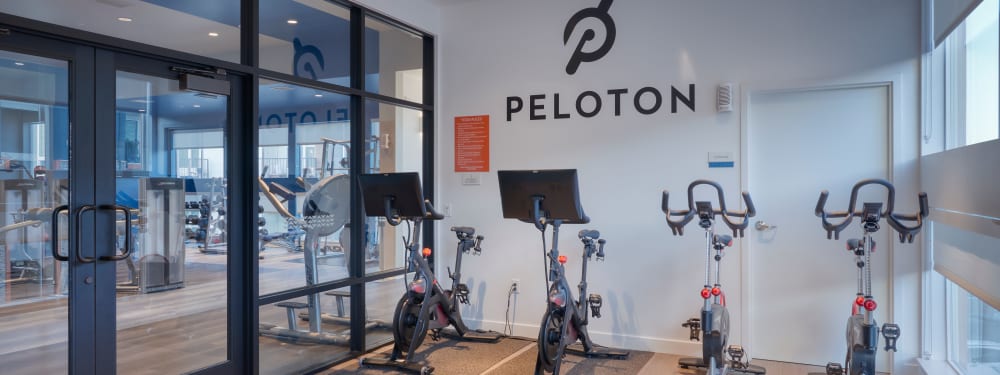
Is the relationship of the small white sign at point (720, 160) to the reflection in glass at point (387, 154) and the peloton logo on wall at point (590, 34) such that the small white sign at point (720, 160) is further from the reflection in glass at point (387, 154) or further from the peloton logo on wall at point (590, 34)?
the reflection in glass at point (387, 154)

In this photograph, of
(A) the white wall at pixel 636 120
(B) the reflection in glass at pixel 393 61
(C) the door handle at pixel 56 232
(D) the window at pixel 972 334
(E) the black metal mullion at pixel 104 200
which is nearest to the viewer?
(C) the door handle at pixel 56 232

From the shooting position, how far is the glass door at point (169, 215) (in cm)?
319

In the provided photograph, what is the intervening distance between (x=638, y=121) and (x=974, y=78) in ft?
7.10

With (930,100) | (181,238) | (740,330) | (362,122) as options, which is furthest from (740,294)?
(181,238)

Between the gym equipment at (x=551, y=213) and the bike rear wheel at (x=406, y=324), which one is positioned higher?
the gym equipment at (x=551, y=213)

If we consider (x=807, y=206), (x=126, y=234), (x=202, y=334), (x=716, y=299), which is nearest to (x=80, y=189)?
(x=126, y=234)

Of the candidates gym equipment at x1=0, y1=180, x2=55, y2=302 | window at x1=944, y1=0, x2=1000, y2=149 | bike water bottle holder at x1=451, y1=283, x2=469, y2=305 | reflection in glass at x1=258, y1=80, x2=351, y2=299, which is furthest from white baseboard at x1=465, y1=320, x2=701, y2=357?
gym equipment at x1=0, y1=180, x2=55, y2=302

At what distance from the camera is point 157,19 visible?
3279 millimetres

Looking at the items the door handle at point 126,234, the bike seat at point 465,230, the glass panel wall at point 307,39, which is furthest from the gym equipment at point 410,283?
the door handle at point 126,234

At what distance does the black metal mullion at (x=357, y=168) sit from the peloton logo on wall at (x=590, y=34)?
170cm

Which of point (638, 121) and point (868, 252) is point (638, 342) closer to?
point (638, 121)

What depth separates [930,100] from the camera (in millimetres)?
3957

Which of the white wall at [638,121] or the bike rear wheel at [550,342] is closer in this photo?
the bike rear wheel at [550,342]

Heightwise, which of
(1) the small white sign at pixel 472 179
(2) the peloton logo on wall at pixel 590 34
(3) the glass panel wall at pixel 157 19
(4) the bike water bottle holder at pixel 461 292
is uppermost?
(2) the peloton logo on wall at pixel 590 34
